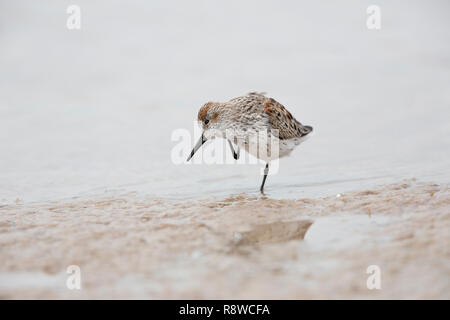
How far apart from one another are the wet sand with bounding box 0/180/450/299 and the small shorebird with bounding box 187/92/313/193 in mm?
967

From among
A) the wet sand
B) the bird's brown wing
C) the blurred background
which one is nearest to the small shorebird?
the bird's brown wing

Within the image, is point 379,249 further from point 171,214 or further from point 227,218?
point 171,214

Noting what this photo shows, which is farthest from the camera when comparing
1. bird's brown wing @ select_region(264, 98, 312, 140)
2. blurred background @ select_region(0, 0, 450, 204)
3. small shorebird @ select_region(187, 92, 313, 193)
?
blurred background @ select_region(0, 0, 450, 204)

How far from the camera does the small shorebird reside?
666cm

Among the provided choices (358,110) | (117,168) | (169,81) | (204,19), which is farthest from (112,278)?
(204,19)

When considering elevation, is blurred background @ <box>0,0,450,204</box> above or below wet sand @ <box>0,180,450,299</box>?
above

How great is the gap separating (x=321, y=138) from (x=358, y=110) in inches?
59.9

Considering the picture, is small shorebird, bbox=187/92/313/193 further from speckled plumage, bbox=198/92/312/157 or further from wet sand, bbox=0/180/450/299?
wet sand, bbox=0/180/450/299

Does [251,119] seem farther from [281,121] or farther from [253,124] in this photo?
[281,121]

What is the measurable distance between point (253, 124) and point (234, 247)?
2659 mm

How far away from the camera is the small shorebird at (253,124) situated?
666cm

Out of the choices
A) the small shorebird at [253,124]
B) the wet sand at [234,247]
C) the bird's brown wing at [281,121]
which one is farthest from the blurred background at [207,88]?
the wet sand at [234,247]

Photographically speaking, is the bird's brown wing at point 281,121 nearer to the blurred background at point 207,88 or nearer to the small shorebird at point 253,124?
the small shorebird at point 253,124

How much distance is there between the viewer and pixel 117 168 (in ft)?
25.2
